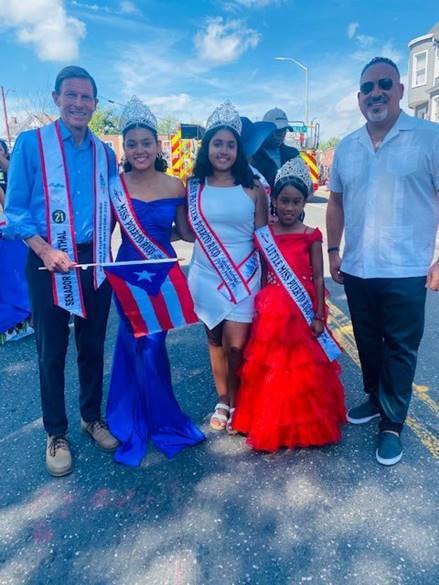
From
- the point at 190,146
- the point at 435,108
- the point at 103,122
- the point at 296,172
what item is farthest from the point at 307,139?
the point at 103,122

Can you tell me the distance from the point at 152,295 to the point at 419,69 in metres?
29.4

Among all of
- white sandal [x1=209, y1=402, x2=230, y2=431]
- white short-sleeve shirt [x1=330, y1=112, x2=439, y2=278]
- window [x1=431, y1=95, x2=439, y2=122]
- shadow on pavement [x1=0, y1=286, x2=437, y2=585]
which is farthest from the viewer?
window [x1=431, y1=95, x2=439, y2=122]

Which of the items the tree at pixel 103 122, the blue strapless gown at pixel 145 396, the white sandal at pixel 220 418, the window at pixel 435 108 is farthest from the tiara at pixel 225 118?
the tree at pixel 103 122

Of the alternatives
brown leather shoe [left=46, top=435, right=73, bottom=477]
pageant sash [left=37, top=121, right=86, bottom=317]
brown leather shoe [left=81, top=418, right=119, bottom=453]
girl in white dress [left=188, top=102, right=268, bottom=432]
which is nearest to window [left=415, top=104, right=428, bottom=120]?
girl in white dress [left=188, top=102, right=268, bottom=432]

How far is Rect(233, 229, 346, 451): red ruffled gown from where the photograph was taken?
2500 millimetres

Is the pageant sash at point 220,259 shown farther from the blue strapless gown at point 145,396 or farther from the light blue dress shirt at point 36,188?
the light blue dress shirt at point 36,188

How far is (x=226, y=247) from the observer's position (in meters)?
2.63

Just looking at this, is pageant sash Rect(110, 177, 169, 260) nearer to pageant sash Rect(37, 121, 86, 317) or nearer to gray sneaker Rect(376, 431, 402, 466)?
pageant sash Rect(37, 121, 86, 317)

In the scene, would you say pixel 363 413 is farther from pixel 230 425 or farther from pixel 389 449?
pixel 230 425

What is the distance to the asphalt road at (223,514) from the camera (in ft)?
6.02

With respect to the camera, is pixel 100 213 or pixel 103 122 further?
pixel 103 122

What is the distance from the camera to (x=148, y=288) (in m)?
2.54

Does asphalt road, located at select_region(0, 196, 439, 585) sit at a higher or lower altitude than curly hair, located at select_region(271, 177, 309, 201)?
lower

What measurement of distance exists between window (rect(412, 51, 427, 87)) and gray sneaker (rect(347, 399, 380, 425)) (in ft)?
92.0
